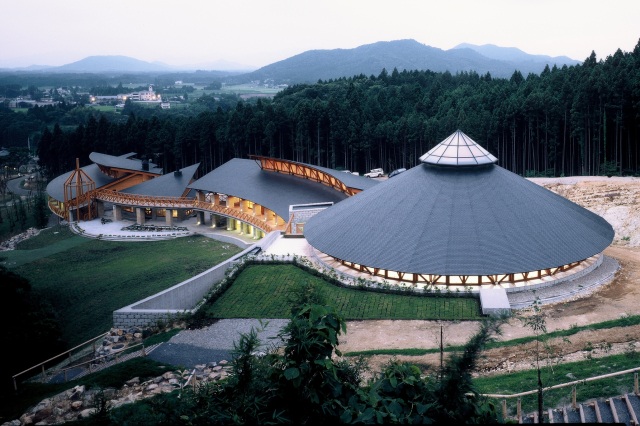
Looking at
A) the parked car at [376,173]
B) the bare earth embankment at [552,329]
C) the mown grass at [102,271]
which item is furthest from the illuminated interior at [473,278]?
the parked car at [376,173]

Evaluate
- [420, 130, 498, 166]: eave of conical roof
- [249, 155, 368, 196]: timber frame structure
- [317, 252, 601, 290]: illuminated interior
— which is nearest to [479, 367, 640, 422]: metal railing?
[317, 252, 601, 290]: illuminated interior

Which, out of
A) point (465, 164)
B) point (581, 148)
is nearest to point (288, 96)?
point (581, 148)

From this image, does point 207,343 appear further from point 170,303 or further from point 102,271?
point 102,271

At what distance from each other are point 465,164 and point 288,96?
247 ft

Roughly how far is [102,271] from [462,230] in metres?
23.7

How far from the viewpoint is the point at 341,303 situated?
925 inches

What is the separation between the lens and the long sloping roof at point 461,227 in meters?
24.2

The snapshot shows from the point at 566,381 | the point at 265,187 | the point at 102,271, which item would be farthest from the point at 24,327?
the point at 265,187

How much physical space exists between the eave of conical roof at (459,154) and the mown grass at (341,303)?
8.58m

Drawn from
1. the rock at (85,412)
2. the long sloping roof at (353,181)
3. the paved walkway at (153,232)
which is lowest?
the paved walkway at (153,232)

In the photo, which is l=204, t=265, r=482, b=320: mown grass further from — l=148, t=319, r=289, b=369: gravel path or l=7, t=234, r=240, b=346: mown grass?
l=7, t=234, r=240, b=346: mown grass

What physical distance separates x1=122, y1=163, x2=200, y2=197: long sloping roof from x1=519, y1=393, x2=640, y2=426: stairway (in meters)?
42.1

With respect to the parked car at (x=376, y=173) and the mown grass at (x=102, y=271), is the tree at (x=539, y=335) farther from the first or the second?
the parked car at (x=376, y=173)

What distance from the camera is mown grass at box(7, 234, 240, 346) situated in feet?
96.2
